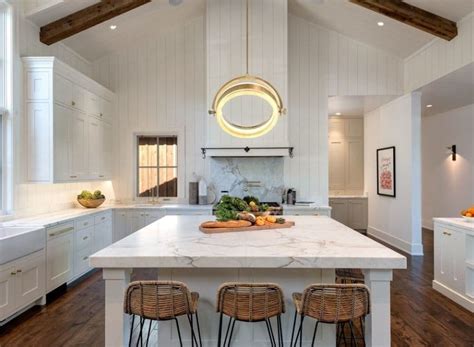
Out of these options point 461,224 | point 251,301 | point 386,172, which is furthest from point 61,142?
point 386,172

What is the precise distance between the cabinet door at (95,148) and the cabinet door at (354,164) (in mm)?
5299

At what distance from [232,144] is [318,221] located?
2.42 m

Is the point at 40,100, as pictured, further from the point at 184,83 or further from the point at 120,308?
the point at 120,308

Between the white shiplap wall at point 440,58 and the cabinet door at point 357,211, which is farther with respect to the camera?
the cabinet door at point 357,211

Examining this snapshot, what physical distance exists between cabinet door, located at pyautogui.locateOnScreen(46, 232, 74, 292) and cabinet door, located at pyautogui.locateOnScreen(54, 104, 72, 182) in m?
0.78

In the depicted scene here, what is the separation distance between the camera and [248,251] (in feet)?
7.14

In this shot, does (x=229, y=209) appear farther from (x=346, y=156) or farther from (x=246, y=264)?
(x=346, y=156)

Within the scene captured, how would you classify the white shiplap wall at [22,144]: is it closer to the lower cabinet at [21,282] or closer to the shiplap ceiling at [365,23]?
the lower cabinet at [21,282]

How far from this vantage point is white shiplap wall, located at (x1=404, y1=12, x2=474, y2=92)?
4.25 m

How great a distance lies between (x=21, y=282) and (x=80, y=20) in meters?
3.31

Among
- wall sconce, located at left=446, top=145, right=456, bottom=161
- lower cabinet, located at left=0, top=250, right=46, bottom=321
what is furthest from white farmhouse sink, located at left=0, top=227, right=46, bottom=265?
wall sconce, located at left=446, top=145, right=456, bottom=161

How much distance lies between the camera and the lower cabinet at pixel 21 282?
313 cm

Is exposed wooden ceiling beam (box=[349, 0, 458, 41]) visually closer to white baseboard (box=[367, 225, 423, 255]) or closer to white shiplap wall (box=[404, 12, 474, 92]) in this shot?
white shiplap wall (box=[404, 12, 474, 92])

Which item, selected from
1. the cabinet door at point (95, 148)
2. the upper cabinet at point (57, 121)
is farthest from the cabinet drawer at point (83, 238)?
the cabinet door at point (95, 148)
